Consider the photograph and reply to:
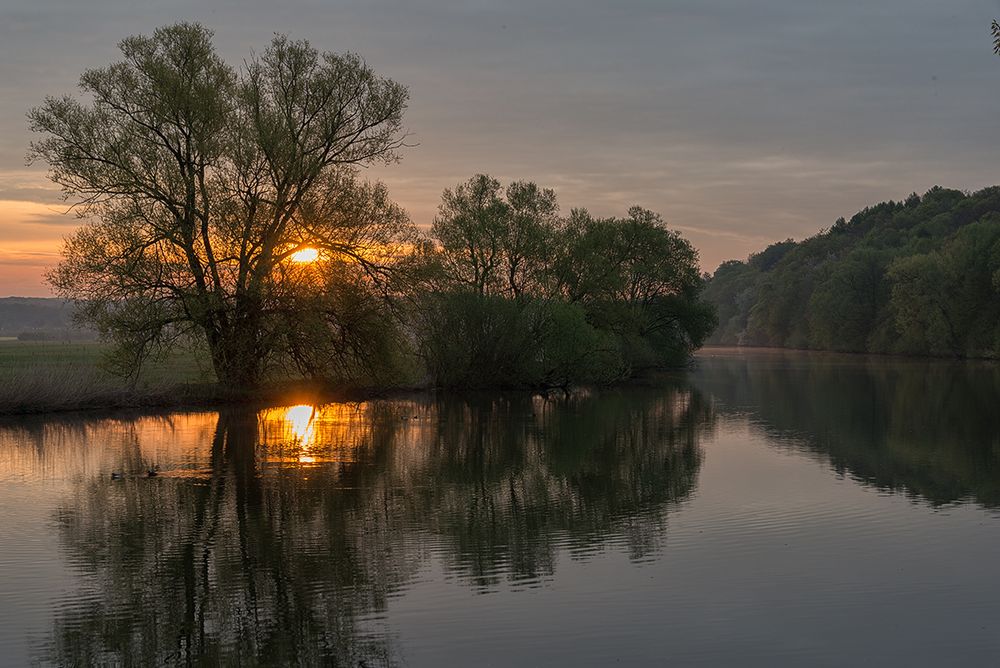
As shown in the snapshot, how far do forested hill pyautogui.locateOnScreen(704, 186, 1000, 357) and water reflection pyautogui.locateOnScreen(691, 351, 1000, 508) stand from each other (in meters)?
20.4

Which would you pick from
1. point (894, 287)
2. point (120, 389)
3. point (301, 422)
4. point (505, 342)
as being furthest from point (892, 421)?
point (894, 287)

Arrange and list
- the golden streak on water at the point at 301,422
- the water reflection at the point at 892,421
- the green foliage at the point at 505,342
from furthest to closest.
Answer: the green foliage at the point at 505,342, the golden streak on water at the point at 301,422, the water reflection at the point at 892,421

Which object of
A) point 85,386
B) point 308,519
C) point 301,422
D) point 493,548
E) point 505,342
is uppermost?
point 505,342

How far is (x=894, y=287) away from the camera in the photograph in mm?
95188

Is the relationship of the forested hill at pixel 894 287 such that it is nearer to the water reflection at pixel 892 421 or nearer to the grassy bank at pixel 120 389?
the water reflection at pixel 892 421

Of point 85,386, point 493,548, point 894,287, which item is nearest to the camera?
point 493,548

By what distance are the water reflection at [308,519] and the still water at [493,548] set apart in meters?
0.06

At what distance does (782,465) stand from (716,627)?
13637 mm

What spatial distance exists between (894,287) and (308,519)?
8909 cm

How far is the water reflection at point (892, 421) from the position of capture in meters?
21.7

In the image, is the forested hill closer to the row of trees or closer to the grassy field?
the row of trees

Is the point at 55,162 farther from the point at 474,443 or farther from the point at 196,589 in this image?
the point at 196,589

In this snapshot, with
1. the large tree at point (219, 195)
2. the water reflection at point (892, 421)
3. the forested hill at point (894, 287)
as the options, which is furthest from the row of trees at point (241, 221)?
the forested hill at point (894, 287)

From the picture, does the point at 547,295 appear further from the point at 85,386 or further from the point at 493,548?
the point at 493,548
